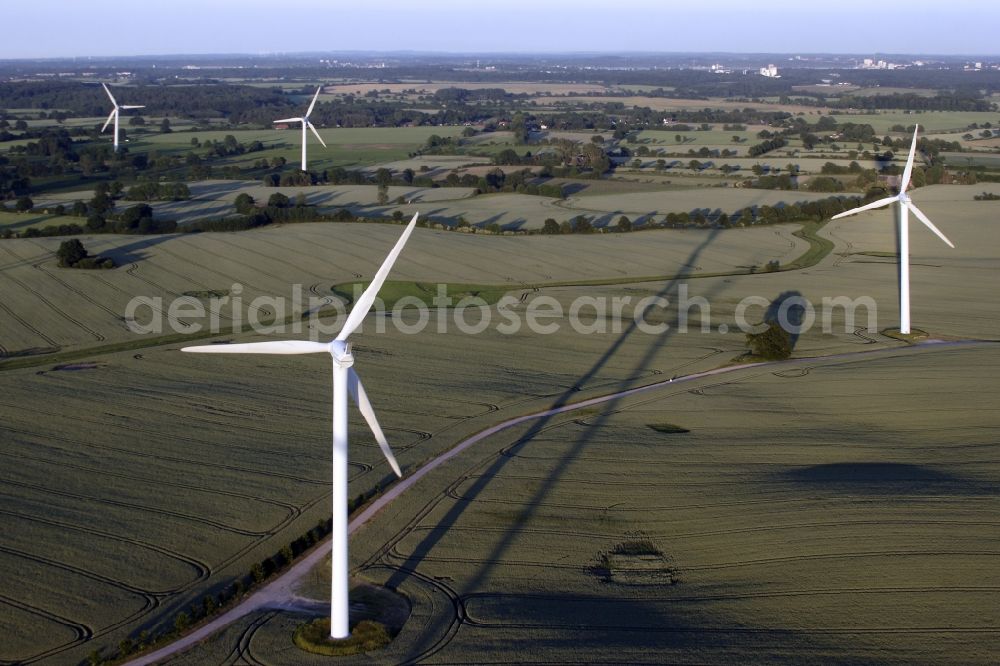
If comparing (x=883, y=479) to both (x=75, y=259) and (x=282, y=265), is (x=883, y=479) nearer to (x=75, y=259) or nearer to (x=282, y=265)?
(x=282, y=265)

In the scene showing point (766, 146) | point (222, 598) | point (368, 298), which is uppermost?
point (766, 146)

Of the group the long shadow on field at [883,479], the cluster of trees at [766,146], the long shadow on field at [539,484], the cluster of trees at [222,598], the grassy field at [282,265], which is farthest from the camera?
the cluster of trees at [766,146]

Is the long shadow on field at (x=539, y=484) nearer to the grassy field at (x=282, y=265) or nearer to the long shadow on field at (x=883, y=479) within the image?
the long shadow on field at (x=883, y=479)

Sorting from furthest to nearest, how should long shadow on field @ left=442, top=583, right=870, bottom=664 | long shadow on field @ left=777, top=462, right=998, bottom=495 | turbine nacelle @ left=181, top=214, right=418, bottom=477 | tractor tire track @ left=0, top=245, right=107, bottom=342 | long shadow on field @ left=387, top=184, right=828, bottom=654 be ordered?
tractor tire track @ left=0, top=245, right=107, bottom=342 < long shadow on field @ left=777, top=462, right=998, bottom=495 < long shadow on field @ left=387, top=184, right=828, bottom=654 < long shadow on field @ left=442, top=583, right=870, bottom=664 < turbine nacelle @ left=181, top=214, right=418, bottom=477

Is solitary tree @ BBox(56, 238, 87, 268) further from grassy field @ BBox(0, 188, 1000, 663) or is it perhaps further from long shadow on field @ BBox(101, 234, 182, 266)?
long shadow on field @ BBox(101, 234, 182, 266)

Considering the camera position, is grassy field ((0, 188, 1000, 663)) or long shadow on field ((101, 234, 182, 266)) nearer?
grassy field ((0, 188, 1000, 663))

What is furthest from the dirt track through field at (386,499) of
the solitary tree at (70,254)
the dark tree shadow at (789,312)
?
the solitary tree at (70,254)

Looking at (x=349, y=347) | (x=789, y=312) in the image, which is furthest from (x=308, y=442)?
(x=789, y=312)

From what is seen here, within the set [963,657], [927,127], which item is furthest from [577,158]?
[963,657]

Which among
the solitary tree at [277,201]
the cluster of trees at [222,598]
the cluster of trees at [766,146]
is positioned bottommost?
the cluster of trees at [222,598]

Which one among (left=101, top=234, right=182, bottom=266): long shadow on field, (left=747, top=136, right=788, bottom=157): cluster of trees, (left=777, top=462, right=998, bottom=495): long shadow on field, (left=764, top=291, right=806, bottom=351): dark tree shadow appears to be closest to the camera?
(left=777, top=462, right=998, bottom=495): long shadow on field

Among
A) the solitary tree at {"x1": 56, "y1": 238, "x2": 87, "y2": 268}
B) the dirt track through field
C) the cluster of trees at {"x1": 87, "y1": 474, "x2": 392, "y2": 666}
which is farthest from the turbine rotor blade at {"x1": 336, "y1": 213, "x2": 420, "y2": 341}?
the solitary tree at {"x1": 56, "y1": 238, "x2": 87, "y2": 268}
